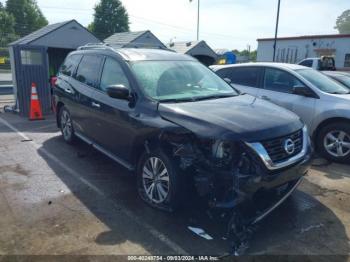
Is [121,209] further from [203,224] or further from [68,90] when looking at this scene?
[68,90]

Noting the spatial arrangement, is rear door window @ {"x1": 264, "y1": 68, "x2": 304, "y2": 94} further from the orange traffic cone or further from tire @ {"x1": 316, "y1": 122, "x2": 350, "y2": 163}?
the orange traffic cone

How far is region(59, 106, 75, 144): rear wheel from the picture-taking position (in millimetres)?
6176

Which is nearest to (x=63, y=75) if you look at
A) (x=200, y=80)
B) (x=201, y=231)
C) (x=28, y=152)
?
(x=28, y=152)

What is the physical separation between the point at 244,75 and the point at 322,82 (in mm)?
1622

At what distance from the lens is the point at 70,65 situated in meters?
6.21

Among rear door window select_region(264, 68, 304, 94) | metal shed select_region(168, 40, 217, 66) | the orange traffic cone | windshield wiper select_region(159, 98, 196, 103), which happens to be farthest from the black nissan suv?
metal shed select_region(168, 40, 217, 66)

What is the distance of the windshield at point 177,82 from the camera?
402 centimetres

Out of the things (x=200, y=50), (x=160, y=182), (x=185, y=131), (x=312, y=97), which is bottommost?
(x=160, y=182)

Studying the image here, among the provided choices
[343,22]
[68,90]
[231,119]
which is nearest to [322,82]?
[231,119]

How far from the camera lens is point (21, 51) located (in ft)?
31.7

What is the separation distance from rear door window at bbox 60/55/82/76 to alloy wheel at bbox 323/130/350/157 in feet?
15.9

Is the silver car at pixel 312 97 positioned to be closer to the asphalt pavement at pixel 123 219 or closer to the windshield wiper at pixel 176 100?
the asphalt pavement at pixel 123 219

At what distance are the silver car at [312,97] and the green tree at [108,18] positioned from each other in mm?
64449

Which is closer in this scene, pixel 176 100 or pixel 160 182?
pixel 160 182
